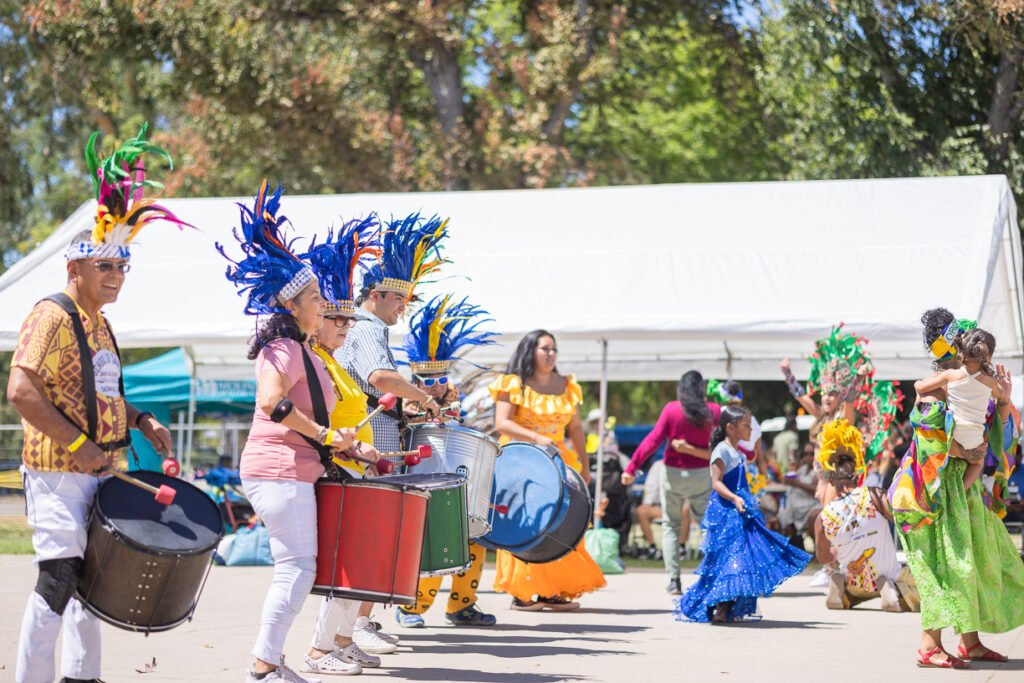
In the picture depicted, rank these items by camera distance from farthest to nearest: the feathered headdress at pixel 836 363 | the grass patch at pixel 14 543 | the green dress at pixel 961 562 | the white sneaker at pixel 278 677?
the grass patch at pixel 14 543 < the feathered headdress at pixel 836 363 < the green dress at pixel 961 562 < the white sneaker at pixel 278 677

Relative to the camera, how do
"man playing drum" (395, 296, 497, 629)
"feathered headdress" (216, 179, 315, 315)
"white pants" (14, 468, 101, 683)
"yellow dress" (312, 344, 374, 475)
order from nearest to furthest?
1. "white pants" (14, 468, 101, 683)
2. "feathered headdress" (216, 179, 315, 315)
3. "yellow dress" (312, 344, 374, 475)
4. "man playing drum" (395, 296, 497, 629)

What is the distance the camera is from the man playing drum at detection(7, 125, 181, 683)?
16.5 ft

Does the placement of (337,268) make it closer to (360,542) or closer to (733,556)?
(360,542)

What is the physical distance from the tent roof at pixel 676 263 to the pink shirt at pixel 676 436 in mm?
1797

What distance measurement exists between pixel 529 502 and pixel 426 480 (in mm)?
1881

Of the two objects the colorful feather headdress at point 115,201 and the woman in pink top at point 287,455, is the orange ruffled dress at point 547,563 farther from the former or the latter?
the colorful feather headdress at point 115,201

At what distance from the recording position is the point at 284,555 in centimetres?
553

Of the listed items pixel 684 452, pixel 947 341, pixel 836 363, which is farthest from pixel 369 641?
pixel 836 363

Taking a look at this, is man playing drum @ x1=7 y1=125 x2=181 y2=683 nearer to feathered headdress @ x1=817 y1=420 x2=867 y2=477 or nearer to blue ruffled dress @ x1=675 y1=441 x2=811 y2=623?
blue ruffled dress @ x1=675 y1=441 x2=811 y2=623

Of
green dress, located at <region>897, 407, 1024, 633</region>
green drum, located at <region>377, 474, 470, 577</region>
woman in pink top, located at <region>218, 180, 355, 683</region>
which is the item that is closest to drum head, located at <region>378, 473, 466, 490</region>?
green drum, located at <region>377, 474, 470, 577</region>

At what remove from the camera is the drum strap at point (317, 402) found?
563 cm

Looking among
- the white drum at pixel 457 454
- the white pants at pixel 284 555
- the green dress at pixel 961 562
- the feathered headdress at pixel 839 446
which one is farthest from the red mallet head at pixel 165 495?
the feathered headdress at pixel 839 446

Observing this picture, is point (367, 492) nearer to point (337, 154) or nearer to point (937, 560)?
point (937, 560)

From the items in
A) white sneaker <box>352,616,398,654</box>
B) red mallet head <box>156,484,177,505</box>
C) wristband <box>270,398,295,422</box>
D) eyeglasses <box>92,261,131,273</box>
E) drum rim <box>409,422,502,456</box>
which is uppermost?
eyeglasses <box>92,261,131,273</box>
